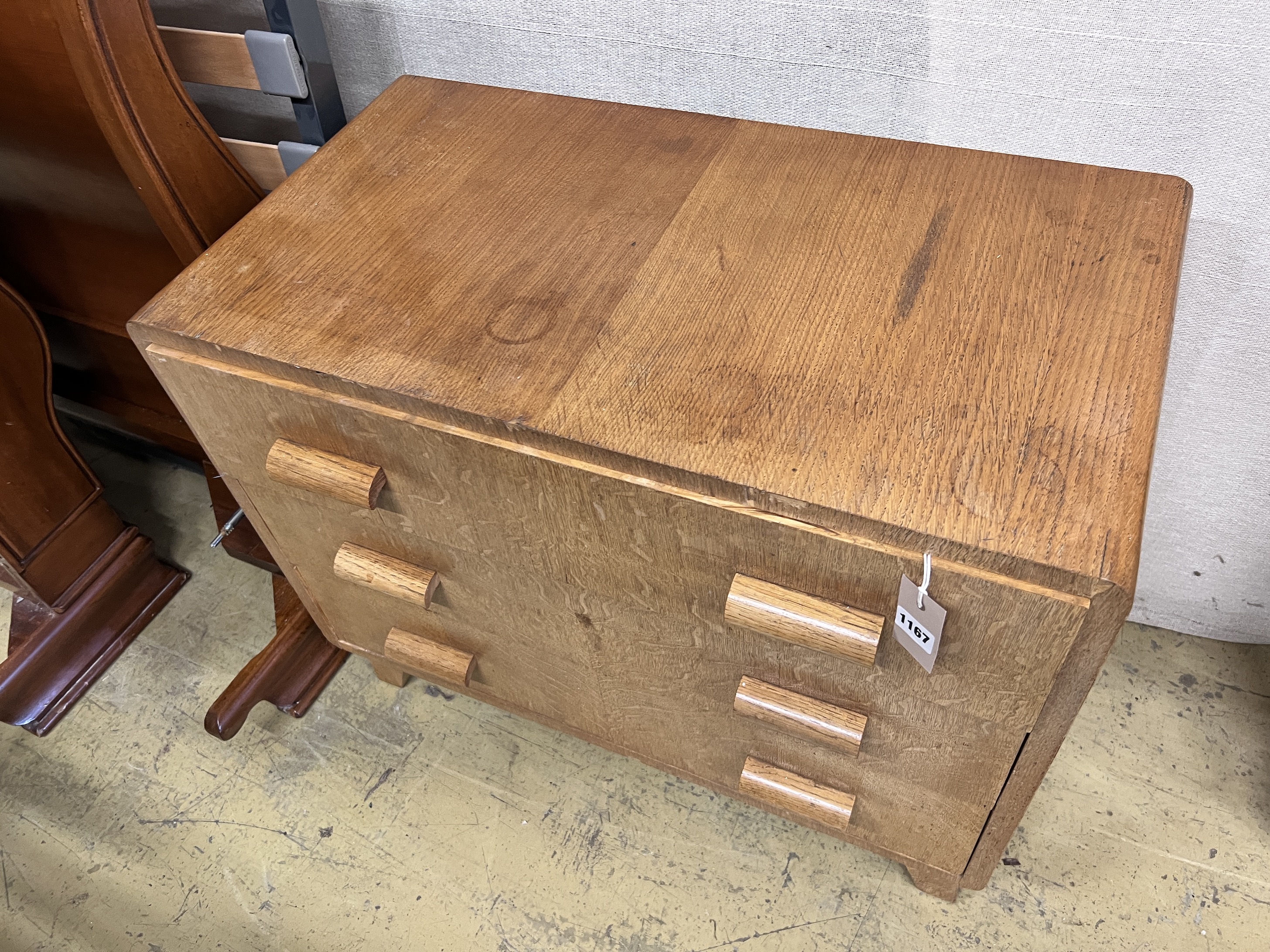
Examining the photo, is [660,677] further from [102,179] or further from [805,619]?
[102,179]

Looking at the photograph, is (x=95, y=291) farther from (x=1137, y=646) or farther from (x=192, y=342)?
(x=1137, y=646)

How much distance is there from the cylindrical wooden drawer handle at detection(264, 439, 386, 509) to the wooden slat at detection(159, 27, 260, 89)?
48cm

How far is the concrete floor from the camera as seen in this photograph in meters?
0.99

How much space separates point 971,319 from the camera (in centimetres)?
61

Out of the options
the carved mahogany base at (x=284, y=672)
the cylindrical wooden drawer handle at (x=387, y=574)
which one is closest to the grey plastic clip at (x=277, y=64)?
the cylindrical wooden drawer handle at (x=387, y=574)

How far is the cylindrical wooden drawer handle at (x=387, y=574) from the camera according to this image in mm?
787

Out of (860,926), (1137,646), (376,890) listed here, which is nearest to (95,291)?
(376,890)

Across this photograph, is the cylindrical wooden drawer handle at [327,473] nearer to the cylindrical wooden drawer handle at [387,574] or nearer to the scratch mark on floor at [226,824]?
the cylindrical wooden drawer handle at [387,574]

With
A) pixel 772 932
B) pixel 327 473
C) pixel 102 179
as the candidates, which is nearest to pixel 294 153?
pixel 102 179

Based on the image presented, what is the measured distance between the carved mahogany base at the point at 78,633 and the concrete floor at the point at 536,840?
45mm

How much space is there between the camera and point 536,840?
1.07 metres

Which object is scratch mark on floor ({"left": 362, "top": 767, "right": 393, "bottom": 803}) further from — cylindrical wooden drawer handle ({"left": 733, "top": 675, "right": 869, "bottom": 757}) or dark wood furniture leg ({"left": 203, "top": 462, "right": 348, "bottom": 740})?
cylindrical wooden drawer handle ({"left": 733, "top": 675, "right": 869, "bottom": 757})

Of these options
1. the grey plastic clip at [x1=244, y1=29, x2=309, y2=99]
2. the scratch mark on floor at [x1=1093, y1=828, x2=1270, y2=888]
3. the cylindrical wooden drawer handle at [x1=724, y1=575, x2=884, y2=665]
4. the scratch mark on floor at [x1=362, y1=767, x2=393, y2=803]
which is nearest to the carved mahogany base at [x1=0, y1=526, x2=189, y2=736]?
the scratch mark on floor at [x1=362, y1=767, x2=393, y2=803]

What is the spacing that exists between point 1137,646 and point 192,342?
4.03 feet
